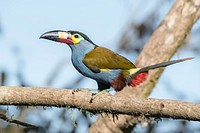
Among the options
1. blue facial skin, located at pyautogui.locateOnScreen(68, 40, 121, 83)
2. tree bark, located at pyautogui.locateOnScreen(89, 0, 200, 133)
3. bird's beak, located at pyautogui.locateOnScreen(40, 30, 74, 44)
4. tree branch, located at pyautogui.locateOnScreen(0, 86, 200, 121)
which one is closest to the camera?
tree branch, located at pyautogui.locateOnScreen(0, 86, 200, 121)

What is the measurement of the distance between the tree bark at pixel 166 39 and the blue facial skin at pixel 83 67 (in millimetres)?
1161

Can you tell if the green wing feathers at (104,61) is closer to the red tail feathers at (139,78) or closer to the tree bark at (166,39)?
the red tail feathers at (139,78)

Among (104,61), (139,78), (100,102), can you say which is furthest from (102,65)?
(100,102)

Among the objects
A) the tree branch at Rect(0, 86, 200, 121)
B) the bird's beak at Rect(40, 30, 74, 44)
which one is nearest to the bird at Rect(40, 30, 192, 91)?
the bird's beak at Rect(40, 30, 74, 44)

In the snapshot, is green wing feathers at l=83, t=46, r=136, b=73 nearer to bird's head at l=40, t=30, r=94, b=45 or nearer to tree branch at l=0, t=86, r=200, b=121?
bird's head at l=40, t=30, r=94, b=45

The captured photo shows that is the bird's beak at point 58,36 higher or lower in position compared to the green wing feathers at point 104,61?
higher

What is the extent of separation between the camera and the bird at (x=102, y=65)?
11.8 ft

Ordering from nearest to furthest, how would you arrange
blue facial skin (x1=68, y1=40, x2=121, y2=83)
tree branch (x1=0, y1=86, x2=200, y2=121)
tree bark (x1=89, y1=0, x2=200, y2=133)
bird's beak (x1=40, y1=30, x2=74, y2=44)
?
1. tree branch (x1=0, y1=86, x2=200, y2=121)
2. bird's beak (x1=40, y1=30, x2=74, y2=44)
3. blue facial skin (x1=68, y1=40, x2=121, y2=83)
4. tree bark (x1=89, y1=0, x2=200, y2=133)

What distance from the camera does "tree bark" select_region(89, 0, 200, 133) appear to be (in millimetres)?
4926

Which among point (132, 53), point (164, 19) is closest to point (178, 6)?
point (164, 19)

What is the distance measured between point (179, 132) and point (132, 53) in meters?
1.32

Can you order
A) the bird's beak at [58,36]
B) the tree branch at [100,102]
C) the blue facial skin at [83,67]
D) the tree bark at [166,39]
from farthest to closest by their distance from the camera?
the tree bark at [166,39] < the blue facial skin at [83,67] < the bird's beak at [58,36] < the tree branch at [100,102]

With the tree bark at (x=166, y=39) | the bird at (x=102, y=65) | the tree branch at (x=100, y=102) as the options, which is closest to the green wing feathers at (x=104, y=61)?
the bird at (x=102, y=65)

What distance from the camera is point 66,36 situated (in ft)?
11.9
